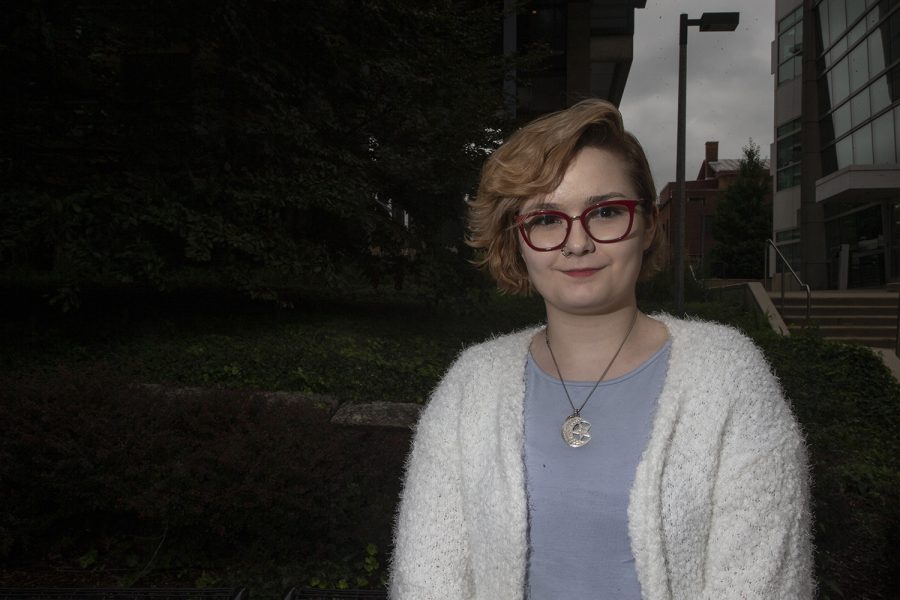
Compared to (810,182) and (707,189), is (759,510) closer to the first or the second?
(810,182)

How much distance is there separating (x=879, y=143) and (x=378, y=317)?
12871mm

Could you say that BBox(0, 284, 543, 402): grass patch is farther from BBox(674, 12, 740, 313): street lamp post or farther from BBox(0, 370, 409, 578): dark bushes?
BBox(674, 12, 740, 313): street lamp post

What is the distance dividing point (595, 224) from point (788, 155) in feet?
76.6

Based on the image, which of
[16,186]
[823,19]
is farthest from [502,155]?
[823,19]

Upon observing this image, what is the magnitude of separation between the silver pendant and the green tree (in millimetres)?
32613

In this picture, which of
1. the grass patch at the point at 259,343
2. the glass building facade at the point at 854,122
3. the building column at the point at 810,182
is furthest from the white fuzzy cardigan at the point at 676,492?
the building column at the point at 810,182

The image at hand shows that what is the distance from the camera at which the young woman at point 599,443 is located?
1448 mm

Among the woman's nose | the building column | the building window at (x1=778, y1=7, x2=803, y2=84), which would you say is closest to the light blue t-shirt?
the woman's nose

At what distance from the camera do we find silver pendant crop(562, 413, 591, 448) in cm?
155

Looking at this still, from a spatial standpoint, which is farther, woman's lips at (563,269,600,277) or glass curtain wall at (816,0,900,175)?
glass curtain wall at (816,0,900,175)

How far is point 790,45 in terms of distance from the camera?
2061cm

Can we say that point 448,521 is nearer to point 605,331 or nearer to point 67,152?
point 605,331

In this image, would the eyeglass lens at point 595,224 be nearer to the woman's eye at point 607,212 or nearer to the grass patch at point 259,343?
the woman's eye at point 607,212

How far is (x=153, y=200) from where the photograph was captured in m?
Answer: 5.50
